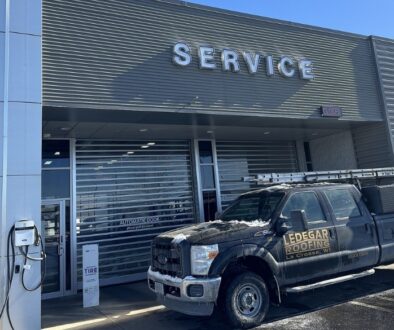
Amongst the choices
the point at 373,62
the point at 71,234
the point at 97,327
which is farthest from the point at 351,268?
the point at 373,62

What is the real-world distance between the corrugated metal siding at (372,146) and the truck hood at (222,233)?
6.67 metres

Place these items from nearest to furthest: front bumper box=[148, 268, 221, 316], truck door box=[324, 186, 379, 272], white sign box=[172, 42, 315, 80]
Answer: front bumper box=[148, 268, 221, 316]
truck door box=[324, 186, 379, 272]
white sign box=[172, 42, 315, 80]

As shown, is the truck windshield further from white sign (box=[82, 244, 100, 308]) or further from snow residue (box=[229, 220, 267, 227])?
white sign (box=[82, 244, 100, 308])

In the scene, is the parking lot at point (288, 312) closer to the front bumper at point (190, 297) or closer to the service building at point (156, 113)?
the front bumper at point (190, 297)

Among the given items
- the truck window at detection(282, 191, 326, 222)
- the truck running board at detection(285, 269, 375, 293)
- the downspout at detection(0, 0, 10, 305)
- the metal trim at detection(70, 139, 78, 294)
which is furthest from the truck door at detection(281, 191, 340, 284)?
the metal trim at detection(70, 139, 78, 294)

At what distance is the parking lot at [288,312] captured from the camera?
20.1 feet

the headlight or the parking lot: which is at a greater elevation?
the headlight

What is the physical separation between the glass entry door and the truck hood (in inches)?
173

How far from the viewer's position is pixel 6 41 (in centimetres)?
673

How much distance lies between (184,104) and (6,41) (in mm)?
3783

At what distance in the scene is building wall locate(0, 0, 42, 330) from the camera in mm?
6246

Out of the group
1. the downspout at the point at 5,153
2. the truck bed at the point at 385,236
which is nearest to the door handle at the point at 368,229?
the truck bed at the point at 385,236

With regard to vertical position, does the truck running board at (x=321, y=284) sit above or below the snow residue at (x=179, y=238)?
below

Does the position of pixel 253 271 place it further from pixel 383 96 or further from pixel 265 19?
pixel 383 96
